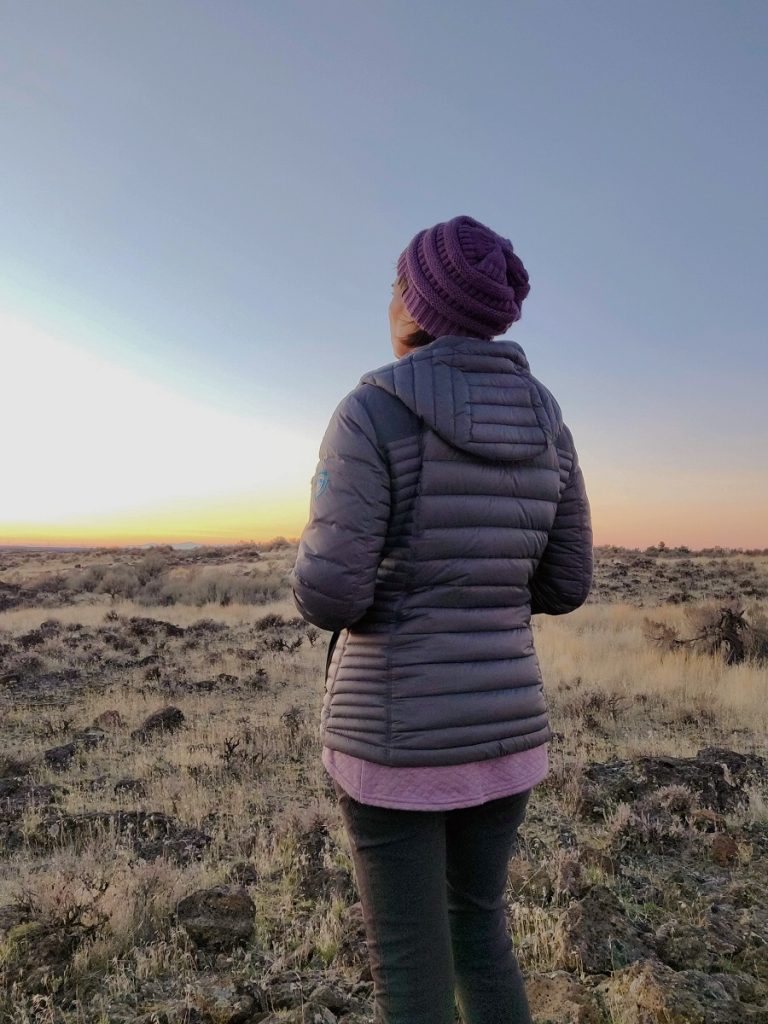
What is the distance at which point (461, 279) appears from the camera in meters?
1.59

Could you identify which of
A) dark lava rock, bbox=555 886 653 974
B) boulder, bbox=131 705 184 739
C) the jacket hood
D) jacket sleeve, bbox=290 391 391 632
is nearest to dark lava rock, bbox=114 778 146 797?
boulder, bbox=131 705 184 739

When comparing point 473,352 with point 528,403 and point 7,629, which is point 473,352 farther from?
point 7,629

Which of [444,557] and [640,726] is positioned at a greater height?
[444,557]

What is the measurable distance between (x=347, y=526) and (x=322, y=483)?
0.11 metres

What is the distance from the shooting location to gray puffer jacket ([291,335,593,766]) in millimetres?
1438

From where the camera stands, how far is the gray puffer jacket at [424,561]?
1438 mm

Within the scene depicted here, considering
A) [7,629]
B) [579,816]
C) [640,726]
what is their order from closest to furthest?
[579,816], [640,726], [7,629]

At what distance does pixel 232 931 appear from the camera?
3.01m

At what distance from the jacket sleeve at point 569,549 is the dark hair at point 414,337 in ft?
1.36

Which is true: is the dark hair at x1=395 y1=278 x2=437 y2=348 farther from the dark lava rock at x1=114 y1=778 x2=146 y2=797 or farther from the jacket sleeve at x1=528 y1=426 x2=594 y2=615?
the dark lava rock at x1=114 y1=778 x2=146 y2=797

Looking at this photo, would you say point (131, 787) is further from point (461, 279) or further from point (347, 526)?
point (461, 279)

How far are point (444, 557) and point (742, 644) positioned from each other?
1015 centimetres

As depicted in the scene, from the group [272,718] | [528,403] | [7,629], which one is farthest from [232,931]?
[7,629]

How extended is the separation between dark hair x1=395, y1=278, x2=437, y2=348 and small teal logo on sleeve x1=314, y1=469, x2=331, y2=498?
421 millimetres
